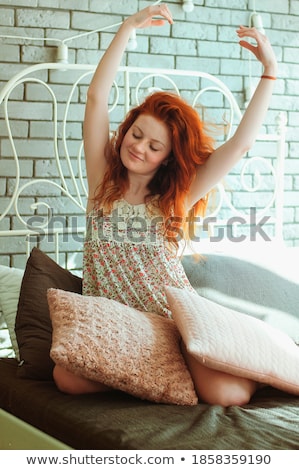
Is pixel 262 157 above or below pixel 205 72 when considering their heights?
below

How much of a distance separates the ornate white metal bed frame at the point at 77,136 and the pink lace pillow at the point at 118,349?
822mm

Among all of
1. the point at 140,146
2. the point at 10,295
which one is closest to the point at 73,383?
the point at 10,295

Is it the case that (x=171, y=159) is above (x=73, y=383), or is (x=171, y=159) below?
above

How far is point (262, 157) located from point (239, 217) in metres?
0.30

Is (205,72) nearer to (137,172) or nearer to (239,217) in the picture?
(239,217)

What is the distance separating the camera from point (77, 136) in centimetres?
304

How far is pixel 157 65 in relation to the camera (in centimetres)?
319

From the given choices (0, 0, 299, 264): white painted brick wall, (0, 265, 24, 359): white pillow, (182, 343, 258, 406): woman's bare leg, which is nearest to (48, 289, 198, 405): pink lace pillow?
(182, 343, 258, 406): woman's bare leg

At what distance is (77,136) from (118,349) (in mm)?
1378

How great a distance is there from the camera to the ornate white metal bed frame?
283cm

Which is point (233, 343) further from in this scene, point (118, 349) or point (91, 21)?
point (91, 21)

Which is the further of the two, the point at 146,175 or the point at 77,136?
the point at 77,136

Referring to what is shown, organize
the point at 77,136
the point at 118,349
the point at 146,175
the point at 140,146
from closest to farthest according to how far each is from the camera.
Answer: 1. the point at 118,349
2. the point at 140,146
3. the point at 146,175
4. the point at 77,136
